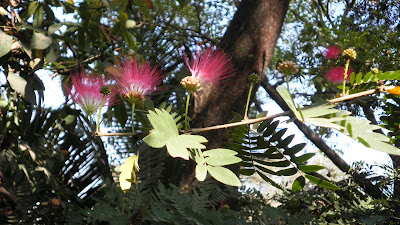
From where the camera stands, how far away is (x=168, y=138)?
1.73 ft

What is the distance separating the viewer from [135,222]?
1.22m

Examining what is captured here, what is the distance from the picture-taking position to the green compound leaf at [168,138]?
50 cm

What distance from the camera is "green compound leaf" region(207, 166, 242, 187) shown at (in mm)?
510

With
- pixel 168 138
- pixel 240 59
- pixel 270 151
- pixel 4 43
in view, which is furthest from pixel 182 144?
pixel 240 59

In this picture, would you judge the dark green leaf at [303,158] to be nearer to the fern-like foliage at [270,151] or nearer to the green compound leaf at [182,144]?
the fern-like foliage at [270,151]

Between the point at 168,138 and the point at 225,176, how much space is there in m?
0.09

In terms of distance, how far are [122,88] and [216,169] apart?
0.91ft

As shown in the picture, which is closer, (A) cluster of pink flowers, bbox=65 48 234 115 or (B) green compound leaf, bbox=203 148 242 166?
(B) green compound leaf, bbox=203 148 242 166

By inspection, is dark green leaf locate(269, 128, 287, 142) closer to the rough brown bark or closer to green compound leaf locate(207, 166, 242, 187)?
green compound leaf locate(207, 166, 242, 187)

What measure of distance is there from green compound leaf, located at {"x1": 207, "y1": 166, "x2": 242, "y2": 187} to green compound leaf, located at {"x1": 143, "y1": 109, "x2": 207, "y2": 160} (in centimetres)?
4

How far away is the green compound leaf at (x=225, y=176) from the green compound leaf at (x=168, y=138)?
0.04 metres

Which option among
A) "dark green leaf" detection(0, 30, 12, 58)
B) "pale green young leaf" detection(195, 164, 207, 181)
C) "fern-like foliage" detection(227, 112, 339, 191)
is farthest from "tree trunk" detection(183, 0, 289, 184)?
"pale green young leaf" detection(195, 164, 207, 181)

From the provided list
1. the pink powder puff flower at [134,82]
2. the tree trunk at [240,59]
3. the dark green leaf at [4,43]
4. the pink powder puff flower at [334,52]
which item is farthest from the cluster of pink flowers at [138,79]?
the pink powder puff flower at [334,52]

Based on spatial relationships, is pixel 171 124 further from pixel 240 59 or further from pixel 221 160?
pixel 240 59
